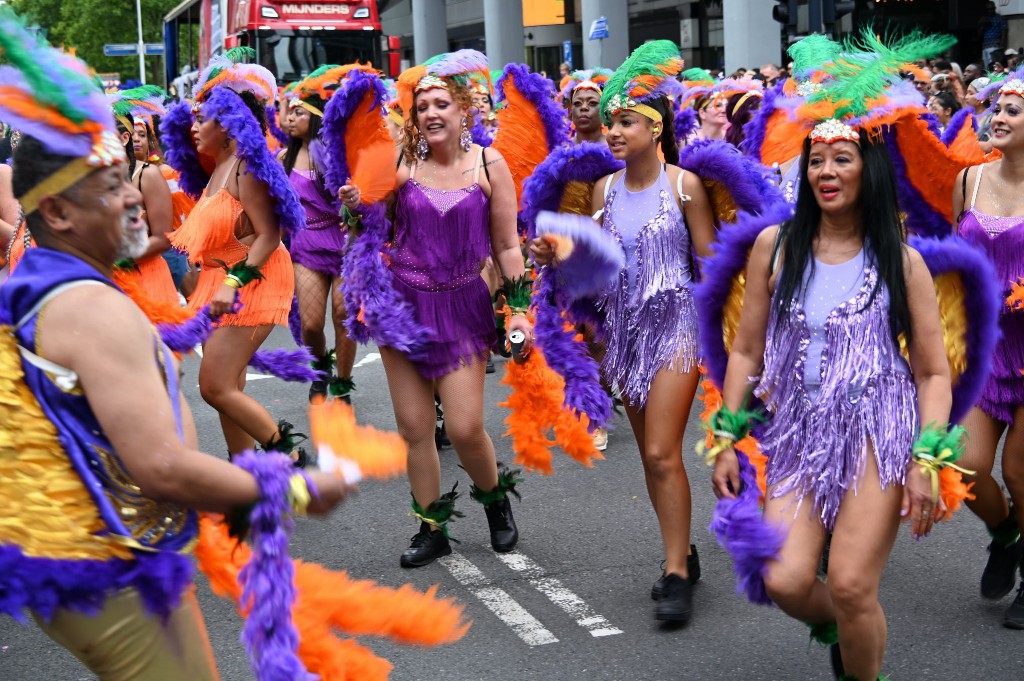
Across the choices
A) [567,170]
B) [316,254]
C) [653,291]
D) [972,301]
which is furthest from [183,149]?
[972,301]

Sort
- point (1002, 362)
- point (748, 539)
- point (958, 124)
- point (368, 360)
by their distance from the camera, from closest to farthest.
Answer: point (748, 539) → point (1002, 362) → point (958, 124) → point (368, 360)

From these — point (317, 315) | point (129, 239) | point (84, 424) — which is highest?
point (129, 239)

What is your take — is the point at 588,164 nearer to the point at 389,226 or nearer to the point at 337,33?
the point at 389,226

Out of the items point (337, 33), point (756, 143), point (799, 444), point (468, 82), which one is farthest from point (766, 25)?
point (799, 444)

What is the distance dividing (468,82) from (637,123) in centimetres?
89

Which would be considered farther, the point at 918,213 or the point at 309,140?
the point at 309,140

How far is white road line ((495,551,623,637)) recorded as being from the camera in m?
4.64

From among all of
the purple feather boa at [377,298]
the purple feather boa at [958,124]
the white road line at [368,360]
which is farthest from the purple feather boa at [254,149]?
the white road line at [368,360]

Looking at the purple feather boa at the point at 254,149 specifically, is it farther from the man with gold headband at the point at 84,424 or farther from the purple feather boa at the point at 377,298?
the man with gold headband at the point at 84,424

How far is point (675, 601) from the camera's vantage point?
464 centimetres

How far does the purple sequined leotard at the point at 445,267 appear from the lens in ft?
17.3

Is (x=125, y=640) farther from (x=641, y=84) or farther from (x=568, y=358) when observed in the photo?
(x=641, y=84)

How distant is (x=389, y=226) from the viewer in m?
5.39

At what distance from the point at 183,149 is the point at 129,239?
3.92 metres
